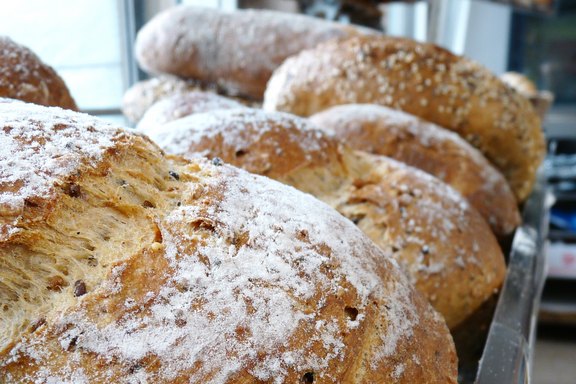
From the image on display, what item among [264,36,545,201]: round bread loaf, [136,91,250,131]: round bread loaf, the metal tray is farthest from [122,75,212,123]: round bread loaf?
the metal tray

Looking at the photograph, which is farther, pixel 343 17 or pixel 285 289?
pixel 343 17

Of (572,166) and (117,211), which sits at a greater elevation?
(117,211)

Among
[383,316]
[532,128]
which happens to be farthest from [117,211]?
[532,128]

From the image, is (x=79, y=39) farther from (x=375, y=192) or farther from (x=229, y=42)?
(x=375, y=192)

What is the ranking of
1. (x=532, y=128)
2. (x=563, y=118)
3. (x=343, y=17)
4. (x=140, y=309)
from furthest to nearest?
1. (x=563, y=118)
2. (x=343, y=17)
3. (x=532, y=128)
4. (x=140, y=309)

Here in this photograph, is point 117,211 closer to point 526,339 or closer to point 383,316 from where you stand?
point 383,316

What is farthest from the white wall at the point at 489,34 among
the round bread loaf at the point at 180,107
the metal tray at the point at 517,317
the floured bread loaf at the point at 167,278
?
the floured bread loaf at the point at 167,278

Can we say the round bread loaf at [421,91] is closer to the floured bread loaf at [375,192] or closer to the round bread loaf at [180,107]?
the round bread loaf at [180,107]

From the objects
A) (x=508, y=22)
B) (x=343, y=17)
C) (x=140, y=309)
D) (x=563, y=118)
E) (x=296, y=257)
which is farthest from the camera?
(x=508, y=22)
